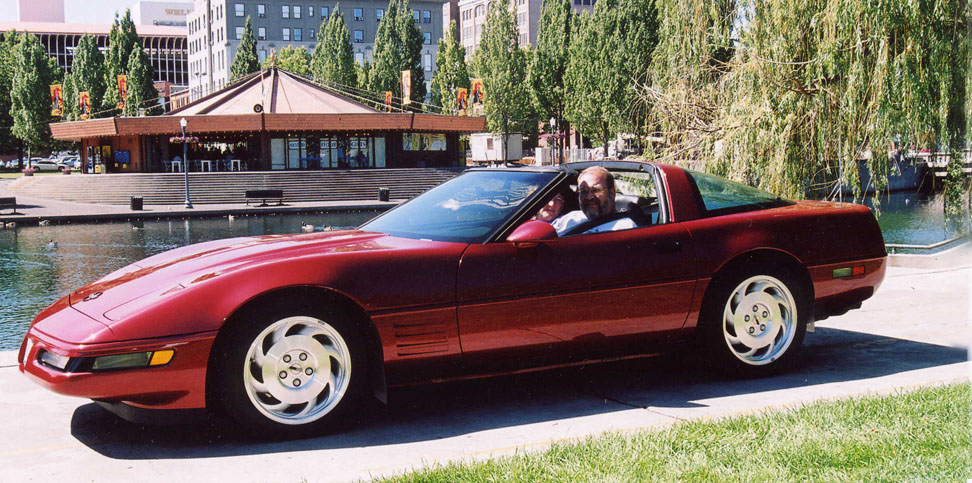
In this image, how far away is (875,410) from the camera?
14.7 feet

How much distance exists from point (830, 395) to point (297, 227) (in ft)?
88.3

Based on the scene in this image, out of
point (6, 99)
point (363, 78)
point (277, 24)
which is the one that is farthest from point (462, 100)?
point (277, 24)

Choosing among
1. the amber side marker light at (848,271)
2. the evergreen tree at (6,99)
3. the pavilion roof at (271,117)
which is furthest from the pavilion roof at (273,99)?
the amber side marker light at (848,271)

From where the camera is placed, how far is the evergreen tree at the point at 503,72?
68750 mm

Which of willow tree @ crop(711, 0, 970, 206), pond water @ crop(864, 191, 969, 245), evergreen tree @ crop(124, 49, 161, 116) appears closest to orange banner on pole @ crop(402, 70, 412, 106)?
evergreen tree @ crop(124, 49, 161, 116)

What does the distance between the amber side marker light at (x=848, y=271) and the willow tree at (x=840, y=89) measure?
6220 millimetres

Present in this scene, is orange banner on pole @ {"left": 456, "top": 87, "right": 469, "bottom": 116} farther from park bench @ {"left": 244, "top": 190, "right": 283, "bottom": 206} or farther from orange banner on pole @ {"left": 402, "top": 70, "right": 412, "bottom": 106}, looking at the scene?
park bench @ {"left": 244, "top": 190, "right": 283, "bottom": 206}

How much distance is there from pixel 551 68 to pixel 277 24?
211ft

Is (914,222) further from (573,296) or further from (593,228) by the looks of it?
(573,296)

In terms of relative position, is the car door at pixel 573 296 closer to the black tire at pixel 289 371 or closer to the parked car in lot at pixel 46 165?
the black tire at pixel 289 371

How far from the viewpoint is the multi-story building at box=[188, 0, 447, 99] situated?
392ft

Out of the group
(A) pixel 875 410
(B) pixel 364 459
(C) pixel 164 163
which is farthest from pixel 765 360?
(C) pixel 164 163

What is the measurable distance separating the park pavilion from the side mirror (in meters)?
51.4

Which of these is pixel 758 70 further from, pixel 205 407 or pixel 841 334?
pixel 205 407
